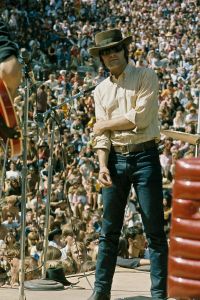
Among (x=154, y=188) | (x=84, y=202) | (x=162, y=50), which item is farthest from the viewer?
(x=162, y=50)

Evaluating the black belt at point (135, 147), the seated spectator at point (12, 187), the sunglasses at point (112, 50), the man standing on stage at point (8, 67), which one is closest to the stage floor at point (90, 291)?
the black belt at point (135, 147)

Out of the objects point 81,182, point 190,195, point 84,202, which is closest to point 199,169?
point 190,195

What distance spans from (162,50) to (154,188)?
77.0ft

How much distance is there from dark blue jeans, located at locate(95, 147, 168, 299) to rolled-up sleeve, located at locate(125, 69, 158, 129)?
21 cm

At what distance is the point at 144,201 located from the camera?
5742 millimetres

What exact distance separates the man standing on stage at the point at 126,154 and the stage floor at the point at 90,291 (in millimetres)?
436

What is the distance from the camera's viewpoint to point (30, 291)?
22.5 feet

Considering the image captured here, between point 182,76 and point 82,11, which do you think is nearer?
point 182,76

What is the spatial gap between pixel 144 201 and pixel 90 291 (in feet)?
4.60

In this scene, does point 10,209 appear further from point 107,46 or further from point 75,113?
point 107,46

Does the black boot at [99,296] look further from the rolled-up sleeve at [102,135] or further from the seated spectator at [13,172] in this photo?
the seated spectator at [13,172]

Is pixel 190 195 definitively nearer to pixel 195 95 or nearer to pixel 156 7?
pixel 195 95

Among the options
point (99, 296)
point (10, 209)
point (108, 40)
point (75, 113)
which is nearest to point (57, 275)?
point (99, 296)

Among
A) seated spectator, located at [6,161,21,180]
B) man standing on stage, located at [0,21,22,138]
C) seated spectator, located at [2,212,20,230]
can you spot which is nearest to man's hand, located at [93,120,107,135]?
man standing on stage, located at [0,21,22,138]
